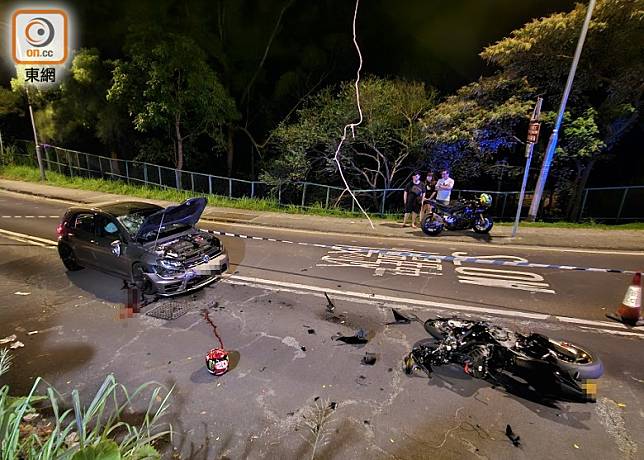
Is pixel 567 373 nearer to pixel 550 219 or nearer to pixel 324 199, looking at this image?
pixel 550 219

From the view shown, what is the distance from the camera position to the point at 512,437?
3.18 metres

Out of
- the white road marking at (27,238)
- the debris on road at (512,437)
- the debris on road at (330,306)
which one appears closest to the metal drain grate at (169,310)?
the debris on road at (330,306)

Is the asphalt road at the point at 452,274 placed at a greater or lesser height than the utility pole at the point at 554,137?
lesser

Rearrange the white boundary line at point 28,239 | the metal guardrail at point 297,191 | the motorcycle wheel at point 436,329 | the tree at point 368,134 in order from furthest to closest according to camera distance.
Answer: the tree at point 368,134
the metal guardrail at point 297,191
the white boundary line at point 28,239
the motorcycle wheel at point 436,329

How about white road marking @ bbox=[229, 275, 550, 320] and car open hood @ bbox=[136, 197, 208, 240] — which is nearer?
white road marking @ bbox=[229, 275, 550, 320]

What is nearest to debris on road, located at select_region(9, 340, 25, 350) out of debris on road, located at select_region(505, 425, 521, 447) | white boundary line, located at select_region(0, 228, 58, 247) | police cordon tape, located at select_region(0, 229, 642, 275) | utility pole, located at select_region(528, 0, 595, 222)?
police cordon tape, located at select_region(0, 229, 642, 275)

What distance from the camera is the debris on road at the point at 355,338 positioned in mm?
4672

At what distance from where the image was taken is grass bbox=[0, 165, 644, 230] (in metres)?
10.7

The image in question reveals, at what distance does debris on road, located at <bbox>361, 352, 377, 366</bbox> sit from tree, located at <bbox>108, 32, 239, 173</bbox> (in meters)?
14.5

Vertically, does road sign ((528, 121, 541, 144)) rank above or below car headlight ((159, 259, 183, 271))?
above

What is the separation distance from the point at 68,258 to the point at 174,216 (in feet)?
9.68

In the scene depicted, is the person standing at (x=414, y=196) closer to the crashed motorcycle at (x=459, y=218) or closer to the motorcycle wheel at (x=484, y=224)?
the crashed motorcycle at (x=459, y=218)

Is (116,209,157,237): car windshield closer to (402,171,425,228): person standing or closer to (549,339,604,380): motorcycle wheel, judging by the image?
(549,339,604,380): motorcycle wheel

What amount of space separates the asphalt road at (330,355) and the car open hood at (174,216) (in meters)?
1.41
